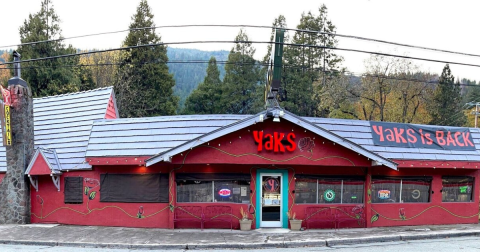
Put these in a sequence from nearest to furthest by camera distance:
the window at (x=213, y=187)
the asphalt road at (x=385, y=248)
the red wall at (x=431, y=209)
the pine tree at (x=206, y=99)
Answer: the asphalt road at (x=385, y=248)
the window at (x=213, y=187)
the red wall at (x=431, y=209)
the pine tree at (x=206, y=99)

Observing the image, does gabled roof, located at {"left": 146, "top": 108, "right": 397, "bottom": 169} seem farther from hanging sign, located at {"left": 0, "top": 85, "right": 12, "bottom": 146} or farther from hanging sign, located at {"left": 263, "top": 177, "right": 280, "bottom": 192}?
hanging sign, located at {"left": 0, "top": 85, "right": 12, "bottom": 146}

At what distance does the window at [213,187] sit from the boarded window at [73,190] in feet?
13.9

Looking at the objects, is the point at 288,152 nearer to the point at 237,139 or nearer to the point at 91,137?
the point at 237,139

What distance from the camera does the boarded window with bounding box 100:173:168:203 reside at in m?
14.9

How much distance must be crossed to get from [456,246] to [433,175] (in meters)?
4.59

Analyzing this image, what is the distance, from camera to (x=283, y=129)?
14.5 m

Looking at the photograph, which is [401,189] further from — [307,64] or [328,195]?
[307,64]

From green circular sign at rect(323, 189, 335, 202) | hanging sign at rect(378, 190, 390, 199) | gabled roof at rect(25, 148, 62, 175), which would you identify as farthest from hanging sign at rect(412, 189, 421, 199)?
gabled roof at rect(25, 148, 62, 175)

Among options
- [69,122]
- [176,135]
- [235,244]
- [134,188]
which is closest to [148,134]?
[176,135]

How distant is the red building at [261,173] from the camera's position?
14266mm

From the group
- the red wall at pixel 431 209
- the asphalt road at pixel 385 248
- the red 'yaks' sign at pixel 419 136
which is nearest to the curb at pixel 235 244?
the asphalt road at pixel 385 248

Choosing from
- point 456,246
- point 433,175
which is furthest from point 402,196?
point 456,246

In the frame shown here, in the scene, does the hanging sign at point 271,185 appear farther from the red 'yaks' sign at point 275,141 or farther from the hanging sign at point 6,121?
the hanging sign at point 6,121

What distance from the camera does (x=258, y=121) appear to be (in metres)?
13.8
